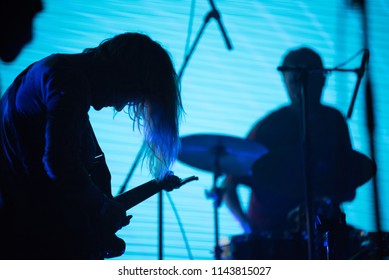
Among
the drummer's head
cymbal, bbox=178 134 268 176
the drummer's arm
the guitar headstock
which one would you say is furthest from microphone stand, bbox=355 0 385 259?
the guitar headstock

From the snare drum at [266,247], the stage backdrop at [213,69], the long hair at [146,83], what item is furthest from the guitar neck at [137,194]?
the snare drum at [266,247]

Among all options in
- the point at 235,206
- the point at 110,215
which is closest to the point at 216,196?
the point at 235,206

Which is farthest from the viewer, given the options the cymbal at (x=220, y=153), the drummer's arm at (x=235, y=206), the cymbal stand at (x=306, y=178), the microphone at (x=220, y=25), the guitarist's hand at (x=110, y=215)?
the drummer's arm at (x=235, y=206)

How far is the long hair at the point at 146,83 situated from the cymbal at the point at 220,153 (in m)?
0.87

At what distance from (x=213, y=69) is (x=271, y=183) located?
1.95ft

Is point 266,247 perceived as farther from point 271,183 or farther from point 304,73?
point 304,73

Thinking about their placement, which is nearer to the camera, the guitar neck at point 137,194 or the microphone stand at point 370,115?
the guitar neck at point 137,194

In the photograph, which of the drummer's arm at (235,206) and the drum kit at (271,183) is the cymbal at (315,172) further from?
the drummer's arm at (235,206)

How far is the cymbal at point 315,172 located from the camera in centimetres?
249
